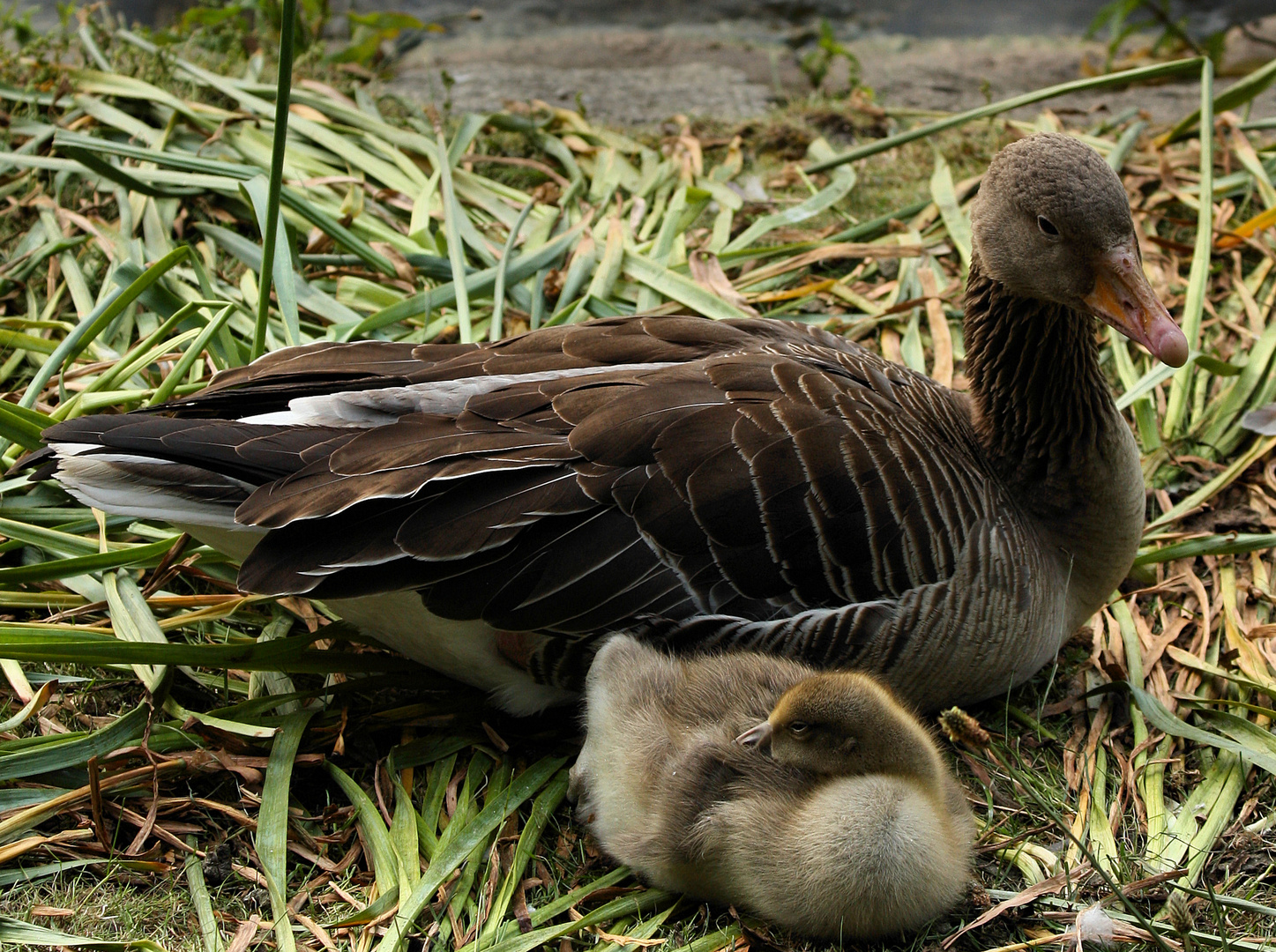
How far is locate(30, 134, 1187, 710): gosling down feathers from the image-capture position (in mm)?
2850

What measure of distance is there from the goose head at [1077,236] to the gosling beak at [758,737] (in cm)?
143

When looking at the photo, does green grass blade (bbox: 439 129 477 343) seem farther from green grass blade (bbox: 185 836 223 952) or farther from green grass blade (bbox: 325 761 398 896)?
green grass blade (bbox: 185 836 223 952)

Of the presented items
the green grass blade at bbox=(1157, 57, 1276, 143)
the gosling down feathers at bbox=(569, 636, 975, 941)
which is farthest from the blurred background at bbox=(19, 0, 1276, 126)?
the gosling down feathers at bbox=(569, 636, 975, 941)

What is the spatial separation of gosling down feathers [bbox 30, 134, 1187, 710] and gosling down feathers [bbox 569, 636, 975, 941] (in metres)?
0.23

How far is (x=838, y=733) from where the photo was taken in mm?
2561

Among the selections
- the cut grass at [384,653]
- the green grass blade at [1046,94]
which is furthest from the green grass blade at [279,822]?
the green grass blade at [1046,94]

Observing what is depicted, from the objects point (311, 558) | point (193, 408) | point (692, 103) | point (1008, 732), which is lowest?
point (1008, 732)

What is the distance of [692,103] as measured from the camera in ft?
22.2

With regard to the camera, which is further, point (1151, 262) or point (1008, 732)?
point (1151, 262)

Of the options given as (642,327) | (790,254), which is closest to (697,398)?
(642,327)

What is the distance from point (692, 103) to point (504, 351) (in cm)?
389

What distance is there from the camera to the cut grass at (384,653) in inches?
108

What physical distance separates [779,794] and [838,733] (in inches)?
7.6

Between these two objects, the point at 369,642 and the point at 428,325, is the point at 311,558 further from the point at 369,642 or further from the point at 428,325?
the point at 428,325
